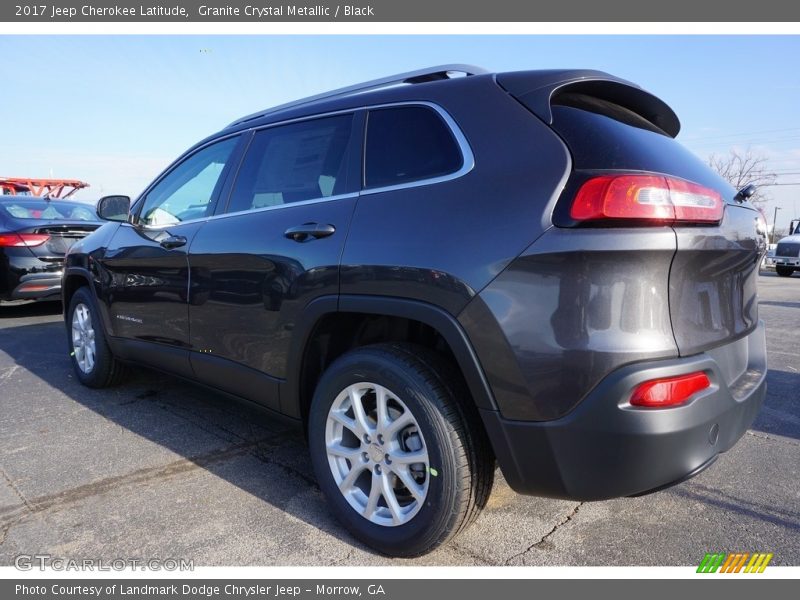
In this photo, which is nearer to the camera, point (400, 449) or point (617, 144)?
point (617, 144)

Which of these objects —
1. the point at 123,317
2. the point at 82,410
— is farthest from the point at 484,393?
the point at 82,410

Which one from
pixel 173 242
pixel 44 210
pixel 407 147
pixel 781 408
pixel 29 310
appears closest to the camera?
pixel 407 147

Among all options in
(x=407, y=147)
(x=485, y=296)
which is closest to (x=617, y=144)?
(x=485, y=296)

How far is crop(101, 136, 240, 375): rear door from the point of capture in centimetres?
340

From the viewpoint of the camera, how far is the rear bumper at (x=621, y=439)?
1.81 m

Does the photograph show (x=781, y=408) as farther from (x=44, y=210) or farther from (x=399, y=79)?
(x=44, y=210)

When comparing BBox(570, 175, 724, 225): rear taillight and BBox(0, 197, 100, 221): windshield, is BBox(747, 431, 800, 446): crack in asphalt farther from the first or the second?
BBox(0, 197, 100, 221): windshield

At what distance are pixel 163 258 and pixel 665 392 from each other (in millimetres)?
2879

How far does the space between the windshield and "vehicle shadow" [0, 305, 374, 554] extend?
300cm

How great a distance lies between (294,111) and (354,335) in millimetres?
1250

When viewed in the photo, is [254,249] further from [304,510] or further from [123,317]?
[123,317]

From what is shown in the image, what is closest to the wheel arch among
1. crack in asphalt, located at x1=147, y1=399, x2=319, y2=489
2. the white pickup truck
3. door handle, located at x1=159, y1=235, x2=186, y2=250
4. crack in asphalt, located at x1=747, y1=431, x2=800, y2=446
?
crack in asphalt, located at x1=147, y1=399, x2=319, y2=489

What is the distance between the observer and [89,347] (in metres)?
4.51

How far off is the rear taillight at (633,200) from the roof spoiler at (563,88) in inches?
14.0
